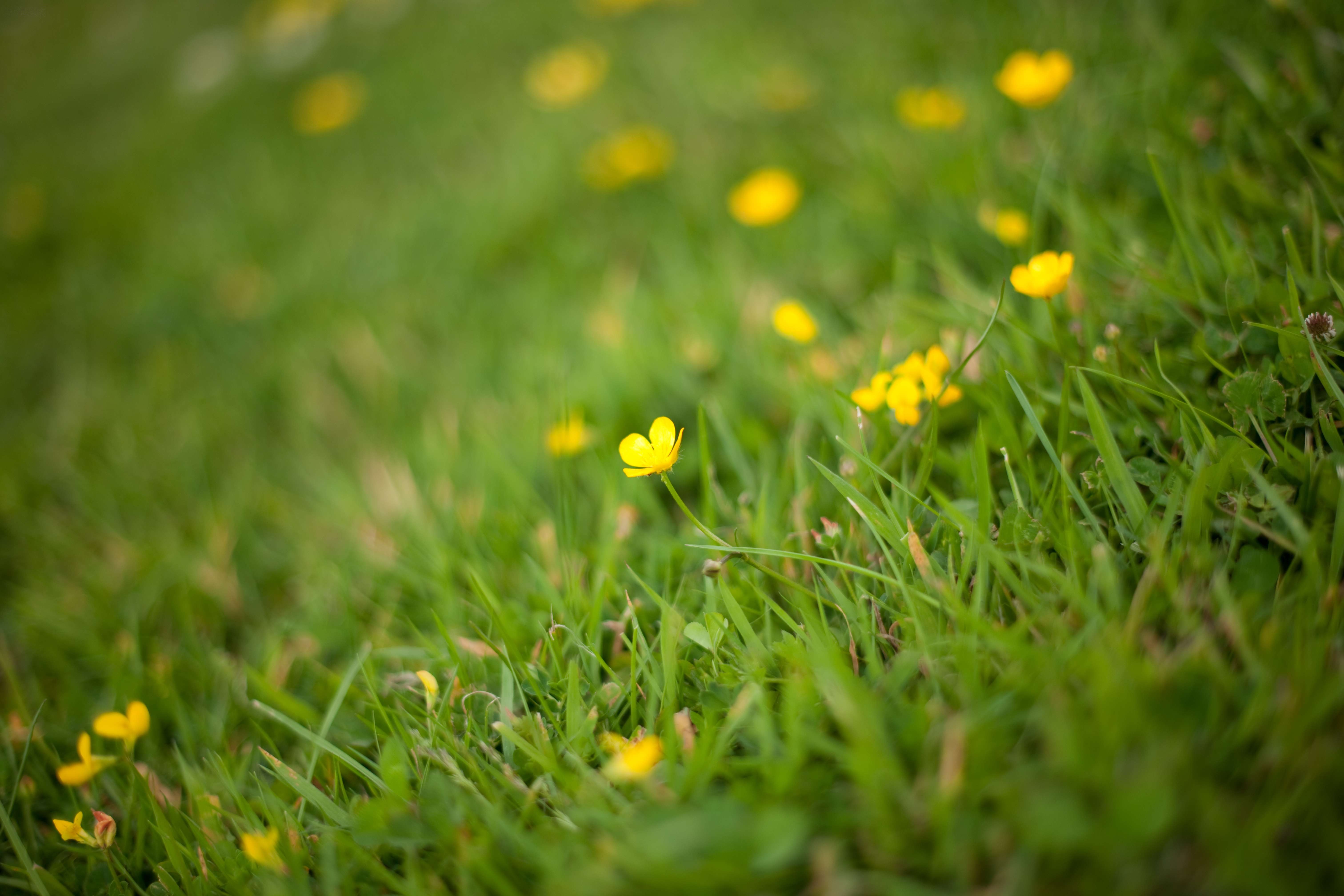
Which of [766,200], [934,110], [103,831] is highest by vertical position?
[934,110]

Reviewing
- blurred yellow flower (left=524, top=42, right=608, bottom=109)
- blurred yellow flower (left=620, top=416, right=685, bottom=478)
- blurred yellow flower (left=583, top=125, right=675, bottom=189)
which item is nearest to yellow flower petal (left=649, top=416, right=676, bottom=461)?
blurred yellow flower (left=620, top=416, right=685, bottom=478)

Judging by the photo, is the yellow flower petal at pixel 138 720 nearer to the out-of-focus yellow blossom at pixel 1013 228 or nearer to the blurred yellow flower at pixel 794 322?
the blurred yellow flower at pixel 794 322

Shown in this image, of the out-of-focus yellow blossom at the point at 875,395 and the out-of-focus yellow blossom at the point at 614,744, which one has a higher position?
the out-of-focus yellow blossom at the point at 875,395

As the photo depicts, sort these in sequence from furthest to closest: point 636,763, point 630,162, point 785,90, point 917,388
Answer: point 785,90 < point 630,162 < point 917,388 < point 636,763

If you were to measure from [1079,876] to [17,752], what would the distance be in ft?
6.43

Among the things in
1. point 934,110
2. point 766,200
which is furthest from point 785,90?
point 766,200

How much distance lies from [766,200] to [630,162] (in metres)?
0.76

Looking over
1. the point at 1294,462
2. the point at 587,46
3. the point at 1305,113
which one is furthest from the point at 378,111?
the point at 1294,462

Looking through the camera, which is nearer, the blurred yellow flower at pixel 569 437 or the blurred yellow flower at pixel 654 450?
the blurred yellow flower at pixel 654 450

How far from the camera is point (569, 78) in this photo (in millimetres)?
3160

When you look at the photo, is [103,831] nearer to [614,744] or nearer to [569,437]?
[614,744]

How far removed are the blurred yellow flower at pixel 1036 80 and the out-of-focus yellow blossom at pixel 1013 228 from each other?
0.93ft

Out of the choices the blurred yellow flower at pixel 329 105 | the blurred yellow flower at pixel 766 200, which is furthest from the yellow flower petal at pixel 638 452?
the blurred yellow flower at pixel 329 105

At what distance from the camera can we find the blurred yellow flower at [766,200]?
212 cm
